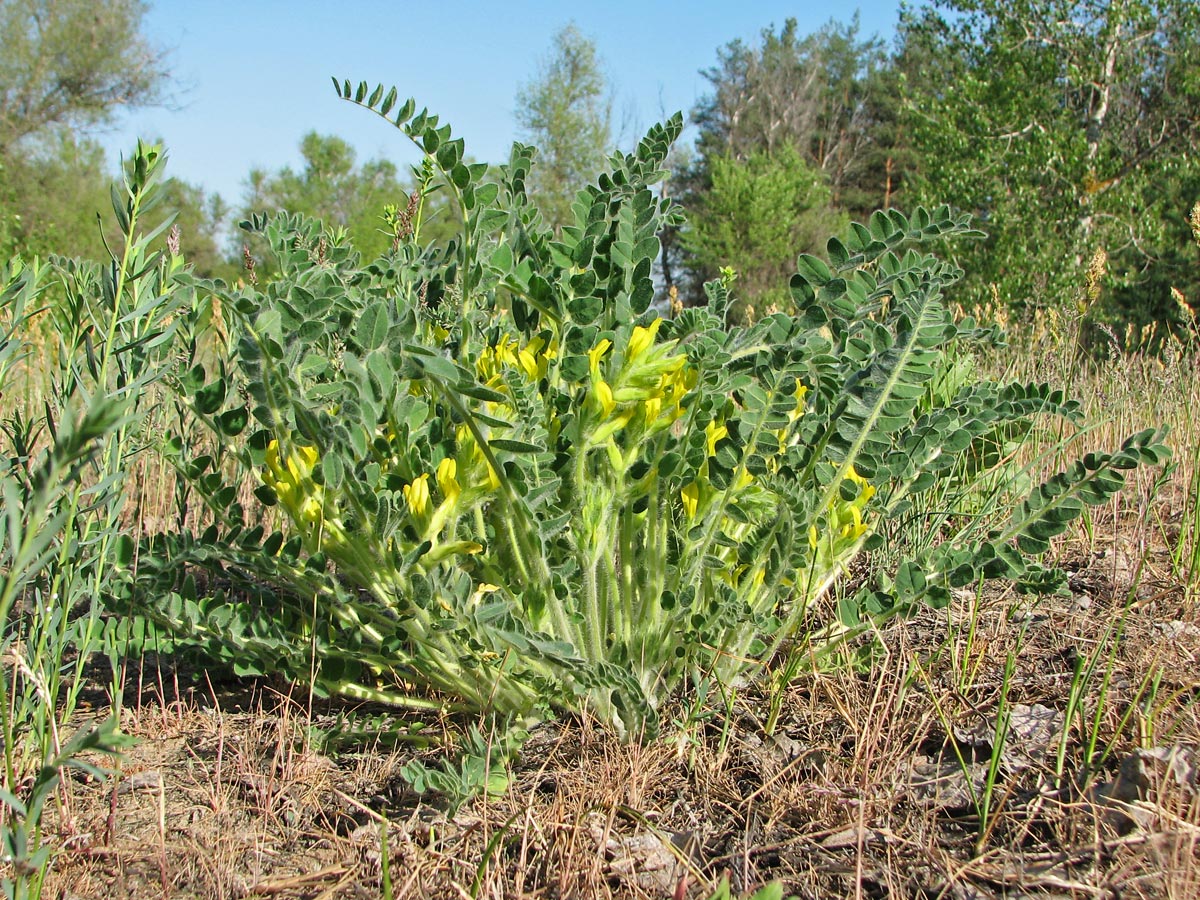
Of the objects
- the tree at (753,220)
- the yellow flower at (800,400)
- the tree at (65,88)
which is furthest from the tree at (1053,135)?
the tree at (65,88)

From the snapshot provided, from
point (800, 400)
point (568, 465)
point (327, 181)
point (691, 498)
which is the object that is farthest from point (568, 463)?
point (327, 181)

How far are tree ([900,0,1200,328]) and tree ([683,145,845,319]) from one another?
1075 centimetres

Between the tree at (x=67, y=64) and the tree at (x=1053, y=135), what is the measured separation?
67.7 ft

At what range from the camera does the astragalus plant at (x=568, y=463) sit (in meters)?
1.35

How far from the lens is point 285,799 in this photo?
4.63 feet

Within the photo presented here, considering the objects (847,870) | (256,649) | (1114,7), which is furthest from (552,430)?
(1114,7)

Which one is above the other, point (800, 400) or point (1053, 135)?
point (1053, 135)

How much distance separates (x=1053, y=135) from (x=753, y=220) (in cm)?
1322

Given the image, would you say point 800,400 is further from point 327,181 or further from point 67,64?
point 327,181

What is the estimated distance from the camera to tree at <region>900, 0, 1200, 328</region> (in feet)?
51.9

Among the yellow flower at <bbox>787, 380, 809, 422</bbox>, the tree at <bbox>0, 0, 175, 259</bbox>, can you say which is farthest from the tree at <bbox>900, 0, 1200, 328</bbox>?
the tree at <bbox>0, 0, 175, 259</bbox>

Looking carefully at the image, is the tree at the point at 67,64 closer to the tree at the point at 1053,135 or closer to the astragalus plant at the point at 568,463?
the tree at the point at 1053,135

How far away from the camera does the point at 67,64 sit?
24781 mm

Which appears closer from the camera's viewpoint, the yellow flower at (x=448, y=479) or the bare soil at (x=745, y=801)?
the bare soil at (x=745, y=801)
